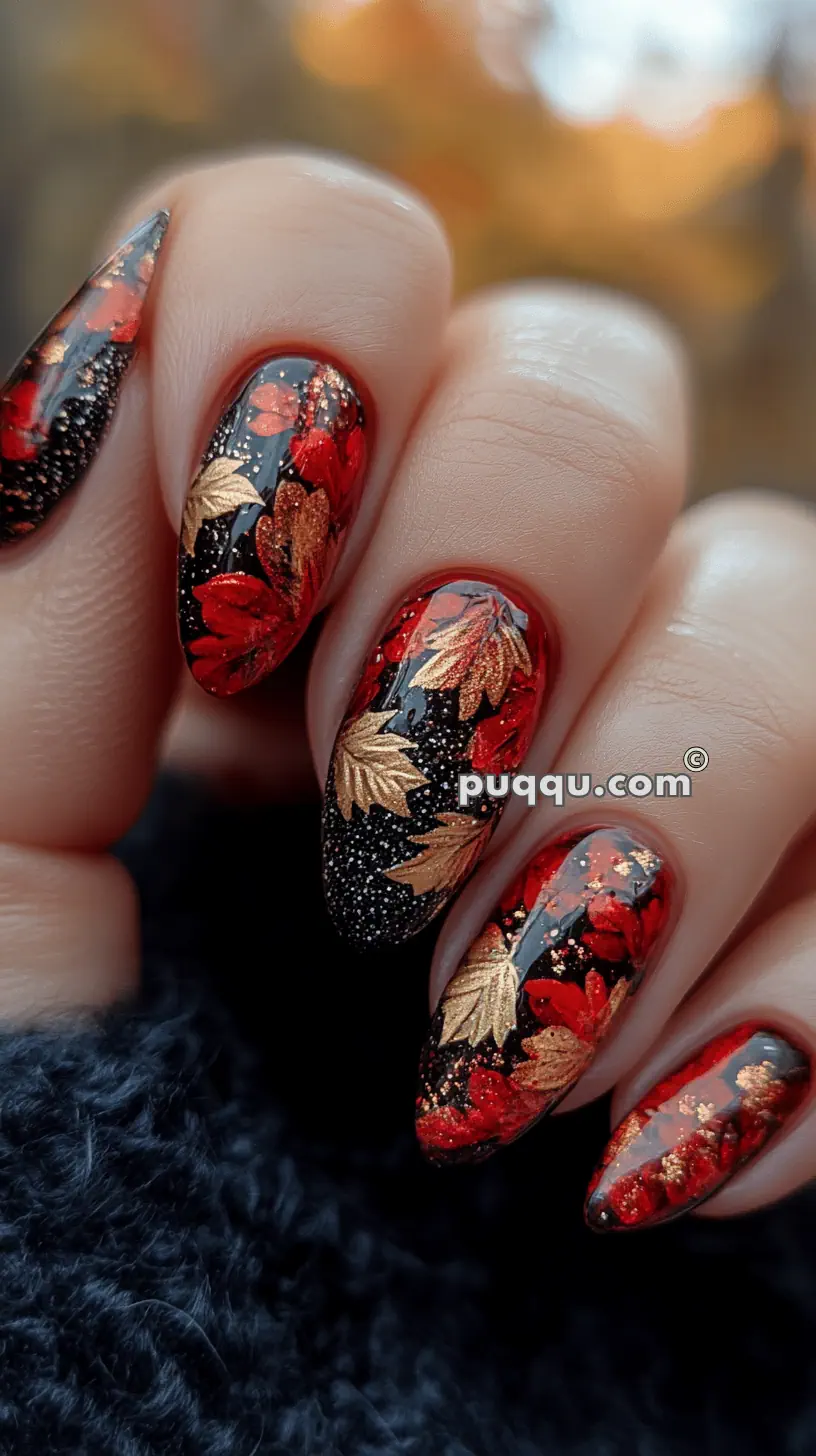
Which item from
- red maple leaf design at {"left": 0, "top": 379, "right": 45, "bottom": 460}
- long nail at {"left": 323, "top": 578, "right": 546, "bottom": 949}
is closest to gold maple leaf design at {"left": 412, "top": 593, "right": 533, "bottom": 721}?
long nail at {"left": 323, "top": 578, "right": 546, "bottom": 949}

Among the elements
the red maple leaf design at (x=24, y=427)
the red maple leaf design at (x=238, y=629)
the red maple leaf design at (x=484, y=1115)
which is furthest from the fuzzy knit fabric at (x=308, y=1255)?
the red maple leaf design at (x=24, y=427)

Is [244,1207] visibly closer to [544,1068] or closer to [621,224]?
[544,1068]

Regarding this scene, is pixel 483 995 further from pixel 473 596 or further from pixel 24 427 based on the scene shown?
pixel 24 427

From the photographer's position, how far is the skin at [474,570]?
1.65 feet

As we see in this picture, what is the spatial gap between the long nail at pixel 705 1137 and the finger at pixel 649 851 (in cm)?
5

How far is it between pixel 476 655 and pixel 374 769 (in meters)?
0.07

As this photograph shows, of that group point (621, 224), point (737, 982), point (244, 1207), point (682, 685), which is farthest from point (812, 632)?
point (621, 224)

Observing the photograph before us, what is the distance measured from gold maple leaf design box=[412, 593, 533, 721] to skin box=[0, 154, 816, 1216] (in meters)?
0.02

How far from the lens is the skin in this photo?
0.50 m

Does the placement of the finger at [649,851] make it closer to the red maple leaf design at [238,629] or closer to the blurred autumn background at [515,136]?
the red maple leaf design at [238,629]

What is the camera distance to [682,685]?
0.52 meters

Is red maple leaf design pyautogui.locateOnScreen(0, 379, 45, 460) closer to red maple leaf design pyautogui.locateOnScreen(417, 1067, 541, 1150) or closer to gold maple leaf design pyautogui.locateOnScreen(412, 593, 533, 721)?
gold maple leaf design pyautogui.locateOnScreen(412, 593, 533, 721)

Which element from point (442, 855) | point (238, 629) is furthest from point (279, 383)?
point (442, 855)

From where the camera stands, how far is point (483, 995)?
513 mm
